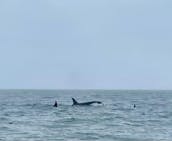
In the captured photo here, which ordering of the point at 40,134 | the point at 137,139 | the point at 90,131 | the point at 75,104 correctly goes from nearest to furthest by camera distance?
the point at 137,139
the point at 40,134
the point at 90,131
the point at 75,104

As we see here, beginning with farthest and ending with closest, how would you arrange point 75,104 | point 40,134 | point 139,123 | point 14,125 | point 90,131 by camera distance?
point 75,104 → point 139,123 → point 14,125 → point 90,131 → point 40,134

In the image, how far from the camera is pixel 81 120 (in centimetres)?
4731

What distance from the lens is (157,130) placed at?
38.7m

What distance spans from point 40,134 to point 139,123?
12959 mm

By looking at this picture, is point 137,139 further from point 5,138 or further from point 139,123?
A: point 139,123

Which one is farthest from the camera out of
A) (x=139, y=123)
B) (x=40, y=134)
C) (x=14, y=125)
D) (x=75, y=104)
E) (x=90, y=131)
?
(x=75, y=104)

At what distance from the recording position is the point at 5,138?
1298 inches

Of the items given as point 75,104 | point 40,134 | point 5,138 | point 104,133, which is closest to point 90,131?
point 104,133

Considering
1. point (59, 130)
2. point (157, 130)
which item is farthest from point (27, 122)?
point (157, 130)

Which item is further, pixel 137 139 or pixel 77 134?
pixel 77 134

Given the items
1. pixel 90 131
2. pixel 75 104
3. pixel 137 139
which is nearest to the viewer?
pixel 137 139

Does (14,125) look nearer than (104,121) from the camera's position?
Yes

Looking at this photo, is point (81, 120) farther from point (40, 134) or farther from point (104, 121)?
point (40, 134)

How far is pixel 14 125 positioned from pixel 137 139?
45.0ft
